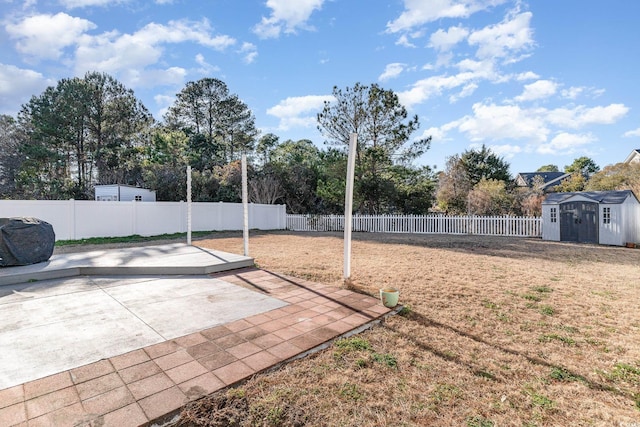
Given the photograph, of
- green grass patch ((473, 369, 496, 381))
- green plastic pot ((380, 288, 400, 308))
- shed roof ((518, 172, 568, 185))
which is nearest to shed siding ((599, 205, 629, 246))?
green plastic pot ((380, 288, 400, 308))

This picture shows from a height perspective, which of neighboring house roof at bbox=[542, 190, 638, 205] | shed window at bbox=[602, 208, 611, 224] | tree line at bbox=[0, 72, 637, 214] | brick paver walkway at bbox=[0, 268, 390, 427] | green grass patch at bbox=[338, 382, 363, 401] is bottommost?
green grass patch at bbox=[338, 382, 363, 401]

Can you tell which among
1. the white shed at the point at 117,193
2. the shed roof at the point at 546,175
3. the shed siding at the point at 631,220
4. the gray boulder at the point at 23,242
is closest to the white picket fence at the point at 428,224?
the shed siding at the point at 631,220

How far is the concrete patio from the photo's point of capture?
186 cm

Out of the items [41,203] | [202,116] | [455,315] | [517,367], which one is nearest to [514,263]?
[455,315]

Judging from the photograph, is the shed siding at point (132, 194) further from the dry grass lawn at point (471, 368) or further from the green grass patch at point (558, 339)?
the green grass patch at point (558, 339)

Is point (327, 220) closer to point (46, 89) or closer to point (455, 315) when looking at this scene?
point (455, 315)

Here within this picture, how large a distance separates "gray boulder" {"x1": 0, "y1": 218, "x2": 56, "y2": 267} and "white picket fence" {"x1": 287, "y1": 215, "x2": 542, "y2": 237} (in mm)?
11666

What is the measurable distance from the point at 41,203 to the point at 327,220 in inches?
454

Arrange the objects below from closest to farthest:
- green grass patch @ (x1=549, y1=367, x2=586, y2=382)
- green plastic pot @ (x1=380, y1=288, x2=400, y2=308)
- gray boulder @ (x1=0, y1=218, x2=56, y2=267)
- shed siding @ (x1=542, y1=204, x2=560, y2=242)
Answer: green grass patch @ (x1=549, y1=367, x2=586, y2=382), green plastic pot @ (x1=380, y1=288, x2=400, y2=308), gray boulder @ (x1=0, y1=218, x2=56, y2=267), shed siding @ (x1=542, y1=204, x2=560, y2=242)

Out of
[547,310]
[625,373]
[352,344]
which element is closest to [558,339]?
[625,373]

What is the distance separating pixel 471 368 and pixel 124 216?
42.5 feet

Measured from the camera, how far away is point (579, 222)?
1080 cm

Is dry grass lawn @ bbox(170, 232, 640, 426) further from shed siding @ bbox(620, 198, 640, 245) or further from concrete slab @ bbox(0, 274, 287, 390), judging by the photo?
shed siding @ bbox(620, 198, 640, 245)

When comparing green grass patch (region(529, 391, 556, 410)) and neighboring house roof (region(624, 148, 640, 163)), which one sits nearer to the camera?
green grass patch (region(529, 391, 556, 410))
